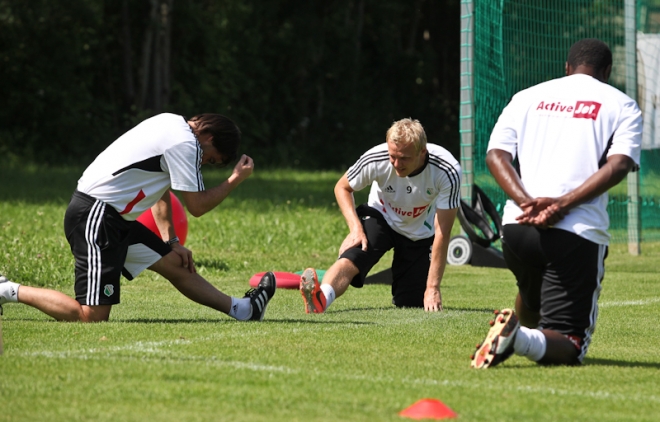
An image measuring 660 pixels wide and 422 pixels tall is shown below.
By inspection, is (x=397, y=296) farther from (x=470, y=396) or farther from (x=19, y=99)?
(x=19, y=99)

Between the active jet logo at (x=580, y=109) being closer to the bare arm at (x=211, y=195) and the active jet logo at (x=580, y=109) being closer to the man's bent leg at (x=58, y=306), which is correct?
the bare arm at (x=211, y=195)

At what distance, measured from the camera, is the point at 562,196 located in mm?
5480

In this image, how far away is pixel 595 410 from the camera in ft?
15.1

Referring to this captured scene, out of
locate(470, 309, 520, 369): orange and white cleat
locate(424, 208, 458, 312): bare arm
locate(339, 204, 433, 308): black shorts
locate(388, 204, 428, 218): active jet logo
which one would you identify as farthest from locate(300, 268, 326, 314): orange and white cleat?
locate(470, 309, 520, 369): orange and white cleat

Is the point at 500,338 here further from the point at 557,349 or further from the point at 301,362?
the point at 301,362

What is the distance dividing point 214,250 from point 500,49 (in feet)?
15.6

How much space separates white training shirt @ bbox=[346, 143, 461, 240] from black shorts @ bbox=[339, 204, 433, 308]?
8 cm

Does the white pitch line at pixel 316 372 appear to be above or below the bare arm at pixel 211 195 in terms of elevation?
below

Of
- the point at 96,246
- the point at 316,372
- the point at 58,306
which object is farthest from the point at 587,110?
the point at 58,306

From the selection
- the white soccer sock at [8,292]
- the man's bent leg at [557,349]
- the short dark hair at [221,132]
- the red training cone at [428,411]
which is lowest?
the man's bent leg at [557,349]

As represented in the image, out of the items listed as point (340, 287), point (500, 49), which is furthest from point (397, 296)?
point (500, 49)

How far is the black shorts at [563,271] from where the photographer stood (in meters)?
5.50

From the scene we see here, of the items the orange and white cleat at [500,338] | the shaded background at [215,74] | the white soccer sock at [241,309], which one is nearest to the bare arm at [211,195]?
the white soccer sock at [241,309]

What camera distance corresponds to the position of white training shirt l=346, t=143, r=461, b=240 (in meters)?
8.12
